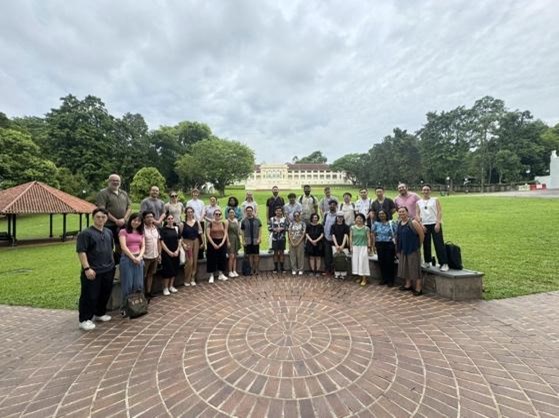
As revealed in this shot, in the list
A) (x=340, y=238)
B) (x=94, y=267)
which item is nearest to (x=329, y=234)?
(x=340, y=238)

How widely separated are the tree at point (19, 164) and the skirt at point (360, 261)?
2849cm

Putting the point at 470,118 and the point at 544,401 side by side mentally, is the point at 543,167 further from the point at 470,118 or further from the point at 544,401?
the point at 544,401

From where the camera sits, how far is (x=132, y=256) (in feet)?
13.7

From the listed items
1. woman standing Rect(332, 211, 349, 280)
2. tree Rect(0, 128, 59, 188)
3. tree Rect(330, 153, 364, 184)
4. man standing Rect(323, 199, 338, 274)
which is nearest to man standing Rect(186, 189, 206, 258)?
man standing Rect(323, 199, 338, 274)

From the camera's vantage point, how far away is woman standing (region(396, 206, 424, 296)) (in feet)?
15.8

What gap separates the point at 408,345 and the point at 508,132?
165 feet

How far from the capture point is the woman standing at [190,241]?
5.45 meters

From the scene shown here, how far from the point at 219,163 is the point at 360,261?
36.2 meters

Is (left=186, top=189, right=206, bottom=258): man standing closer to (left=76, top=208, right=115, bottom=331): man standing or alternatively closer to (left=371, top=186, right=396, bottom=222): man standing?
(left=76, top=208, right=115, bottom=331): man standing

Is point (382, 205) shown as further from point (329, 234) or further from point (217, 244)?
point (217, 244)

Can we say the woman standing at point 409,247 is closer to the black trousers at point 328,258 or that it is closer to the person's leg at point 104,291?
the black trousers at point 328,258

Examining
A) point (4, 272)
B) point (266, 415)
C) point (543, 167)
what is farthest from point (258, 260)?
point (543, 167)

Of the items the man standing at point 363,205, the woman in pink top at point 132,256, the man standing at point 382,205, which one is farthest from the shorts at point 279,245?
the woman in pink top at point 132,256

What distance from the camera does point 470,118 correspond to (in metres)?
41.7
